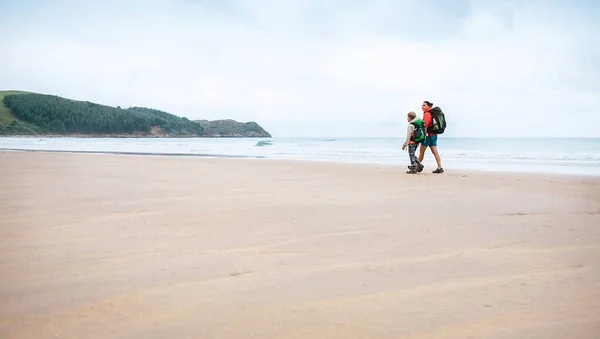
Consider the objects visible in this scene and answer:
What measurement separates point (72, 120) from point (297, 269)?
116737 millimetres

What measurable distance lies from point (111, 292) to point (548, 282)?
90.8 inches

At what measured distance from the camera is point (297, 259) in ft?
8.64

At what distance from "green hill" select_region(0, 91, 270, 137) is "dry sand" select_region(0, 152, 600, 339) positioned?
104 meters

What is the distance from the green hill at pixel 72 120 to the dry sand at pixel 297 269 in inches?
4110

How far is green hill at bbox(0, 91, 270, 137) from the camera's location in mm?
98750

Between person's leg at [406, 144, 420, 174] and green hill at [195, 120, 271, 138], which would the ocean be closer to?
person's leg at [406, 144, 420, 174]

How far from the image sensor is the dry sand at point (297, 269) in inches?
68.2

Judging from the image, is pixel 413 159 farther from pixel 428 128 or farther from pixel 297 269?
pixel 297 269

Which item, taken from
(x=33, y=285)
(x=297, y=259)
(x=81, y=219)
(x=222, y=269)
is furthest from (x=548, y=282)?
(x=81, y=219)

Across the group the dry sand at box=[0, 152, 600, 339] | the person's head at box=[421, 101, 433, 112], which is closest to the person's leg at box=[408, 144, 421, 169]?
the person's head at box=[421, 101, 433, 112]

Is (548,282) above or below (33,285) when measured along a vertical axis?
above

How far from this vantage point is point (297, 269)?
2441 millimetres

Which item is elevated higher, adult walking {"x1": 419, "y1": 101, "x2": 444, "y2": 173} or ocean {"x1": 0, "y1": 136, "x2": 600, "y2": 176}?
adult walking {"x1": 419, "y1": 101, "x2": 444, "y2": 173}

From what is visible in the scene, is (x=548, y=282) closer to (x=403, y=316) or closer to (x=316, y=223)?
(x=403, y=316)
